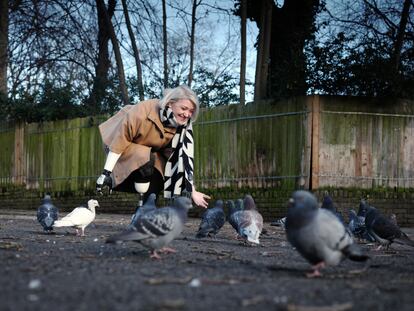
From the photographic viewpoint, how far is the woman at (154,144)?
8.13 metres

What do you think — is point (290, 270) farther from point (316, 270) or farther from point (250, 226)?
point (250, 226)

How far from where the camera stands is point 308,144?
14.5 m

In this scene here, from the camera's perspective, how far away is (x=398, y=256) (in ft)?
26.5

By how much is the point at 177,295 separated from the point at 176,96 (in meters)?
Result: 3.94

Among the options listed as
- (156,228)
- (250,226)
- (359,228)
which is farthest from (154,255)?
(359,228)

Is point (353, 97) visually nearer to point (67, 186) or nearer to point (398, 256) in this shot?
point (398, 256)

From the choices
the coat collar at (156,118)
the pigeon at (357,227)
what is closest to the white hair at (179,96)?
the coat collar at (156,118)

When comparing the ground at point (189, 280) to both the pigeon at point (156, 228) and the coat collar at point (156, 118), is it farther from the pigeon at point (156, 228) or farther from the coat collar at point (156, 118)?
the coat collar at point (156, 118)

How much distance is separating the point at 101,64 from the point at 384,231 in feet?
49.0

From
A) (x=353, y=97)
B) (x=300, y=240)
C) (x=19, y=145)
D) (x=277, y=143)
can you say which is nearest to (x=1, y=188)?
(x=19, y=145)

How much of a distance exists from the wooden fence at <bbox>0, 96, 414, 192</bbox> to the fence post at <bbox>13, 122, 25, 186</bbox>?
22.4 feet

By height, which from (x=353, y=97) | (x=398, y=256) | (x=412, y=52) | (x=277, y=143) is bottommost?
(x=398, y=256)

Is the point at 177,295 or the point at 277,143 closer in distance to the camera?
the point at 177,295

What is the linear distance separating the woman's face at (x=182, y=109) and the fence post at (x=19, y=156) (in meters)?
14.2
